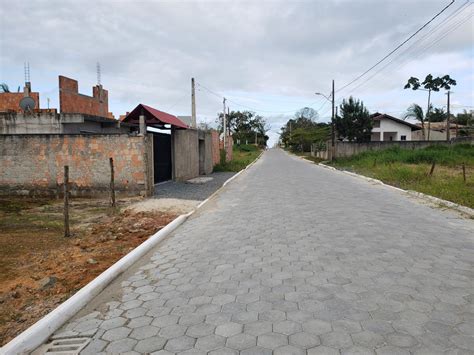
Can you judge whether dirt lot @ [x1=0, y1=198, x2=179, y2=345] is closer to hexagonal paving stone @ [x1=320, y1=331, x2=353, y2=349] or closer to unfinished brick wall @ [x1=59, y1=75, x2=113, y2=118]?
hexagonal paving stone @ [x1=320, y1=331, x2=353, y2=349]

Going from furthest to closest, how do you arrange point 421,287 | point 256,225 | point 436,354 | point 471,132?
point 471,132 < point 256,225 < point 421,287 < point 436,354

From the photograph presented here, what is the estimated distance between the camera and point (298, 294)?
4.00 meters

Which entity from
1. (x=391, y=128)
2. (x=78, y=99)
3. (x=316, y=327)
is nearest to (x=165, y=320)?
(x=316, y=327)

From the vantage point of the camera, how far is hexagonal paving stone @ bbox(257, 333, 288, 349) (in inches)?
118

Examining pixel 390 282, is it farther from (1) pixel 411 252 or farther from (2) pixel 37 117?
(2) pixel 37 117

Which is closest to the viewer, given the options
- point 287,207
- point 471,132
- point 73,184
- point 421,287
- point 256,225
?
point 421,287

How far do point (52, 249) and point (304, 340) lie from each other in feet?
15.3

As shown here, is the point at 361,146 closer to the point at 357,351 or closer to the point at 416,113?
the point at 416,113

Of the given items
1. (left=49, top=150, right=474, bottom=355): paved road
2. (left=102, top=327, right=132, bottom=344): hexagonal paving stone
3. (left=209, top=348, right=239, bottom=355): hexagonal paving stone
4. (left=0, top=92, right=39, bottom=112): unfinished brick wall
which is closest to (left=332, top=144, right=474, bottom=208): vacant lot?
(left=49, top=150, right=474, bottom=355): paved road

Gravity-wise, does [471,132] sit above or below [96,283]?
above

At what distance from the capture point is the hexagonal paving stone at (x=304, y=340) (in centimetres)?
300

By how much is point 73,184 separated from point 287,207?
738 centimetres

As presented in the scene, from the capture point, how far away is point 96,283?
4348mm

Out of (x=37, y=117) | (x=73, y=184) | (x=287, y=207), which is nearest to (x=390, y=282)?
(x=287, y=207)
